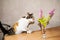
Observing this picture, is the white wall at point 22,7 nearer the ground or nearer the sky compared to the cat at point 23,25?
nearer the sky

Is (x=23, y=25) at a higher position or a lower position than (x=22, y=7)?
lower

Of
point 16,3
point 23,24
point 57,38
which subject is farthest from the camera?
point 16,3

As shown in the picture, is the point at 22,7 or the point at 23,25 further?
the point at 22,7

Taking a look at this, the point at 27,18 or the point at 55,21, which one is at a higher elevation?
the point at 27,18

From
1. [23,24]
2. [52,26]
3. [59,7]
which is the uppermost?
[59,7]

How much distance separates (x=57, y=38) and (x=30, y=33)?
1.47 feet

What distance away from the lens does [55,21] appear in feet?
7.79

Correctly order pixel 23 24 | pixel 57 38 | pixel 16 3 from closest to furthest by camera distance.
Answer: pixel 57 38
pixel 23 24
pixel 16 3

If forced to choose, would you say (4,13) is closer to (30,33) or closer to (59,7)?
(30,33)

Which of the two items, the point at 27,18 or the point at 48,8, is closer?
the point at 27,18

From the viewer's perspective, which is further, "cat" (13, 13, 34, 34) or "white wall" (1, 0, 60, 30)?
"white wall" (1, 0, 60, 30)

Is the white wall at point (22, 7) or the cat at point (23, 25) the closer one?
the cat at point (23, 25)

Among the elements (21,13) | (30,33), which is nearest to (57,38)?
(30,33)

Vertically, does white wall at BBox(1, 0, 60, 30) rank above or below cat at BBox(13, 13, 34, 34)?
above
